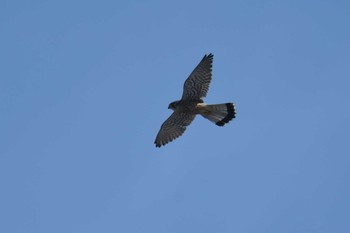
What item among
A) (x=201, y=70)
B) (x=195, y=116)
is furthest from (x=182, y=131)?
(x=201, y=70)

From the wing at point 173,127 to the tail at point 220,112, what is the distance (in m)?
0.57

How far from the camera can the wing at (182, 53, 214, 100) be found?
49.2ft

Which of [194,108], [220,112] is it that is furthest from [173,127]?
[220,112]

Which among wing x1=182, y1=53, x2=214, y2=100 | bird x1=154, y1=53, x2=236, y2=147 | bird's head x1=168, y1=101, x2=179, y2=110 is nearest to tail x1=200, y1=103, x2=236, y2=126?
bird x1=154, y1=53, x2=236, y2=147

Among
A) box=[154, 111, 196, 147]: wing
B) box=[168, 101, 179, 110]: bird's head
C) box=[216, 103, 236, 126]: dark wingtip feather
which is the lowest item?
box=[216, 103, 236, 126]: dark wingtip feather

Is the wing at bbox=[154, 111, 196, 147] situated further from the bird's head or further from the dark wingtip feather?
the dark wingtip feather

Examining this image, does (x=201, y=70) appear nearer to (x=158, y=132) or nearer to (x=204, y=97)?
(x=204, y=97)

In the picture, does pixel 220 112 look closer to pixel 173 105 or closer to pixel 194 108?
pixel 194 108

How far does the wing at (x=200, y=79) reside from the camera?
49.2ft

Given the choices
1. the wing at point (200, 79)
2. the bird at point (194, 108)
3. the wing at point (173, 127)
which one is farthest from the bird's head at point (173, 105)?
the wing at point (200, 79)

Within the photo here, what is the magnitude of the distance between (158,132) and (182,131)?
0.64 metres

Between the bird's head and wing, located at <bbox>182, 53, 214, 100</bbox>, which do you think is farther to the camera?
the bird's head

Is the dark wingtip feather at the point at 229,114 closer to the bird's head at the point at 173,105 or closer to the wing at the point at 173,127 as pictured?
the wing at the point at 173,127

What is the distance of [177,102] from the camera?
15.3m
